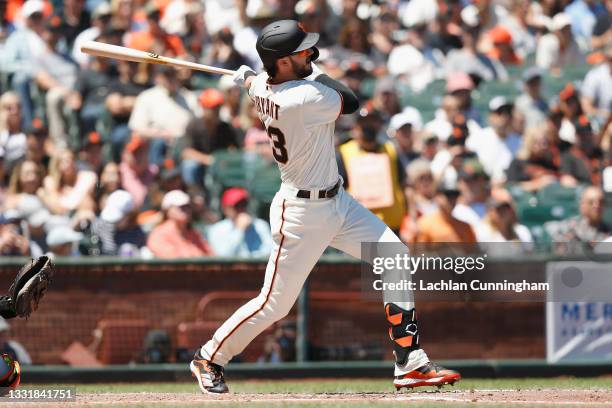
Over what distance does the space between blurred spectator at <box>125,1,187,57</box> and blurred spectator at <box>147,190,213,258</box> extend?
8.83 ft

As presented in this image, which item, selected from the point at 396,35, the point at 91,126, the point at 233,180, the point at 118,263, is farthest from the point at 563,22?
the point at 118,263

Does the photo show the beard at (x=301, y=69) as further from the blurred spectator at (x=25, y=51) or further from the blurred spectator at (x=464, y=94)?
the blurred spectator at (x=25, y=51)

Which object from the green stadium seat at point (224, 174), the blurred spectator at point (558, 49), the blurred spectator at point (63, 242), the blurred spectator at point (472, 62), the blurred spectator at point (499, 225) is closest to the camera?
the blurred spectator at point (63, 242)

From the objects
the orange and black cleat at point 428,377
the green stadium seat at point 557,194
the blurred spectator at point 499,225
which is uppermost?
the green stadium seat at point 557,194

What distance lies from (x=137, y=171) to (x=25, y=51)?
2.11 m

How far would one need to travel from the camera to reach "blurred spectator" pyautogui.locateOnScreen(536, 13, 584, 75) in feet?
44.3

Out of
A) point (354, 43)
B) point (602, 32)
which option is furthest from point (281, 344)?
point (602, 32)

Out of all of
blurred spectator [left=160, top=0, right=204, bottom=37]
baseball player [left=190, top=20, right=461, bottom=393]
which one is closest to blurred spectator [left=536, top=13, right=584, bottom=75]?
blurred spectator [left=160, top=0, right=204, bottom=37]

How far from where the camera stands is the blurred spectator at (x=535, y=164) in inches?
458

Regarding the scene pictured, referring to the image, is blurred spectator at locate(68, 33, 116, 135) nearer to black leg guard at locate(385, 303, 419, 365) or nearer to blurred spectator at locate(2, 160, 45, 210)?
blurred spectator at locate(2, 160, 45, 210)

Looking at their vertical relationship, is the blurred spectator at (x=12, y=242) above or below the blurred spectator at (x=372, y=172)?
below

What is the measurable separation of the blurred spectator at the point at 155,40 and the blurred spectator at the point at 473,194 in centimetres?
328

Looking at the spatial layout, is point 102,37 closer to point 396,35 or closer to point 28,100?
point 28,100

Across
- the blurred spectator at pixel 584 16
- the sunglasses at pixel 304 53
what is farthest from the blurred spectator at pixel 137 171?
the blurred spectator at pixel 584 16
